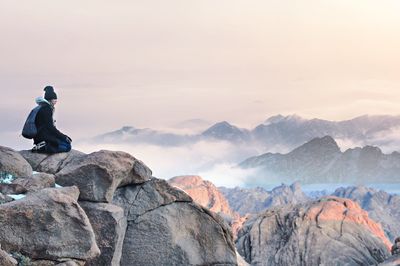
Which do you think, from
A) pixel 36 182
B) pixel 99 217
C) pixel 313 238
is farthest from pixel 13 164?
pixel 313 238

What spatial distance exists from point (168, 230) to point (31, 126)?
878cm

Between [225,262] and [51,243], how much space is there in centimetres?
1429

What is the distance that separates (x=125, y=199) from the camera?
37.0m

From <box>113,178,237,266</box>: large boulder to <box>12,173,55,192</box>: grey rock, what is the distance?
517 cm

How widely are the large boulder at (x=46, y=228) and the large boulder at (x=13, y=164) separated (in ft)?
20.9

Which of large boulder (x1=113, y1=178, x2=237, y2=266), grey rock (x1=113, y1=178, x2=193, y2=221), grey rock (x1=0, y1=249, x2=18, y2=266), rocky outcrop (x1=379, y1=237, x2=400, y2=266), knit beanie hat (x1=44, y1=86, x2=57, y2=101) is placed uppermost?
knit beanie hat (x1=44, y1=86, x2=57, y2=101)

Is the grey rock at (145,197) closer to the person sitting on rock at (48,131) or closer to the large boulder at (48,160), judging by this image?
the large boulder at (48,160)

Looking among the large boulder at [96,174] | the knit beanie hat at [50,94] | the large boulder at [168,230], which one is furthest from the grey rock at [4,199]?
the large boulder at [168,230]

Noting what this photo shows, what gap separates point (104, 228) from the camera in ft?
107

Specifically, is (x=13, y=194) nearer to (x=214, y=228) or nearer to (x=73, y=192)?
(x=73, y=192)

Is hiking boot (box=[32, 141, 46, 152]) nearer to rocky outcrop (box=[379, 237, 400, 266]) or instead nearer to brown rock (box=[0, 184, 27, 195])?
brown rock (box=[0, 184, 27, 195])

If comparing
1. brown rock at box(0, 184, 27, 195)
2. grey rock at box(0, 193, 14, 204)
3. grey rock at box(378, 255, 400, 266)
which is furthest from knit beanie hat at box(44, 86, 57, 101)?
grey rock at box(378, 255, 400, 266)

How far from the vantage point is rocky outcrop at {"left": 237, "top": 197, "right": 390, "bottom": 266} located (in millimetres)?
101125

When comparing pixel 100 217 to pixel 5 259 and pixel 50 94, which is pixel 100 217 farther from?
pixel 5 259
